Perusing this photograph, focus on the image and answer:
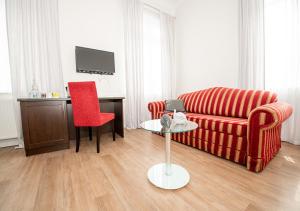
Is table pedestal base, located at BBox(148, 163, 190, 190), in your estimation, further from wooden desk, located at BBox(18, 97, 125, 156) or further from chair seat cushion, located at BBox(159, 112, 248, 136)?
wooden desk, located at BBox(18, 97, 125, 156)

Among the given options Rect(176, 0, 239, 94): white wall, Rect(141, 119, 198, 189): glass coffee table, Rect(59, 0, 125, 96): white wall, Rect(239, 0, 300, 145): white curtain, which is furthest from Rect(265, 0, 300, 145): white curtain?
Rect(59, 0, 125, 96): white wall

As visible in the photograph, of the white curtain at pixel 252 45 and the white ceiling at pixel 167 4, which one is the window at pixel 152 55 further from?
the white curtain at pixel 252 45

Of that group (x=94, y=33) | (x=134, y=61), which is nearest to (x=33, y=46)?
(x=94, y=33)

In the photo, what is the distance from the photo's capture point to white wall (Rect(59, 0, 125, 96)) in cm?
254

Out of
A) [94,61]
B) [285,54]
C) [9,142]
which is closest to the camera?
[285,54]

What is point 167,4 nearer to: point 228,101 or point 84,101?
point 228,101

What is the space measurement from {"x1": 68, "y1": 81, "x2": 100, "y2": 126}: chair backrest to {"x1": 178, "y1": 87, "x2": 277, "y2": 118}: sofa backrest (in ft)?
5.84

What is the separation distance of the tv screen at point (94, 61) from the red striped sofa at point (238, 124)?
125cm

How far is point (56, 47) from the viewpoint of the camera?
7.87ft

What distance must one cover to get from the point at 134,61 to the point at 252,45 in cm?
232

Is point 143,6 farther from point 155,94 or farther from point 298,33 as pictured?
point 298,33

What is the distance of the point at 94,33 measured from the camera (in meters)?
2.82

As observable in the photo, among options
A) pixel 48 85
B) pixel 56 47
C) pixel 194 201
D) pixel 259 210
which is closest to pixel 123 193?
pixel 194 201

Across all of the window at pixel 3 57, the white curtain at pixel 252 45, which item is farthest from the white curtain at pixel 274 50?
the window at pixel 3 57
